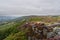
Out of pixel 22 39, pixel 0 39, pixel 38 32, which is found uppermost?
pixel 38 32

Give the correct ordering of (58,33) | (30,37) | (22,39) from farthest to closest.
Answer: (22,39)
(30,37)
(58,33)

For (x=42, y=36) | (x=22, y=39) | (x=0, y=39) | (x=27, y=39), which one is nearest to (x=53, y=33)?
(x=42, y=36)

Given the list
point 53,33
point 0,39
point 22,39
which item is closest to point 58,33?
point 53,33

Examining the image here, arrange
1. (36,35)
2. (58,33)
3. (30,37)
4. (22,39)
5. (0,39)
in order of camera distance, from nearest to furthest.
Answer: (58,33)
(36,35)
(30,37)
(22,39)
(0,39)

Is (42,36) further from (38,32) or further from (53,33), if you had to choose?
(53,33)

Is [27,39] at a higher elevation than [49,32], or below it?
below

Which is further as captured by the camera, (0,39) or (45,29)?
(0,39)

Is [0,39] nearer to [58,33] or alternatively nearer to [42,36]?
[42,36]

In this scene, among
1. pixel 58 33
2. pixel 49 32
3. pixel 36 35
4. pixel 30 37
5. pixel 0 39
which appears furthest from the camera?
pixel 0 39

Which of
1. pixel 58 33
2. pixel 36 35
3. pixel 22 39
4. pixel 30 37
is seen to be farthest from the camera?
pixel 22 39
